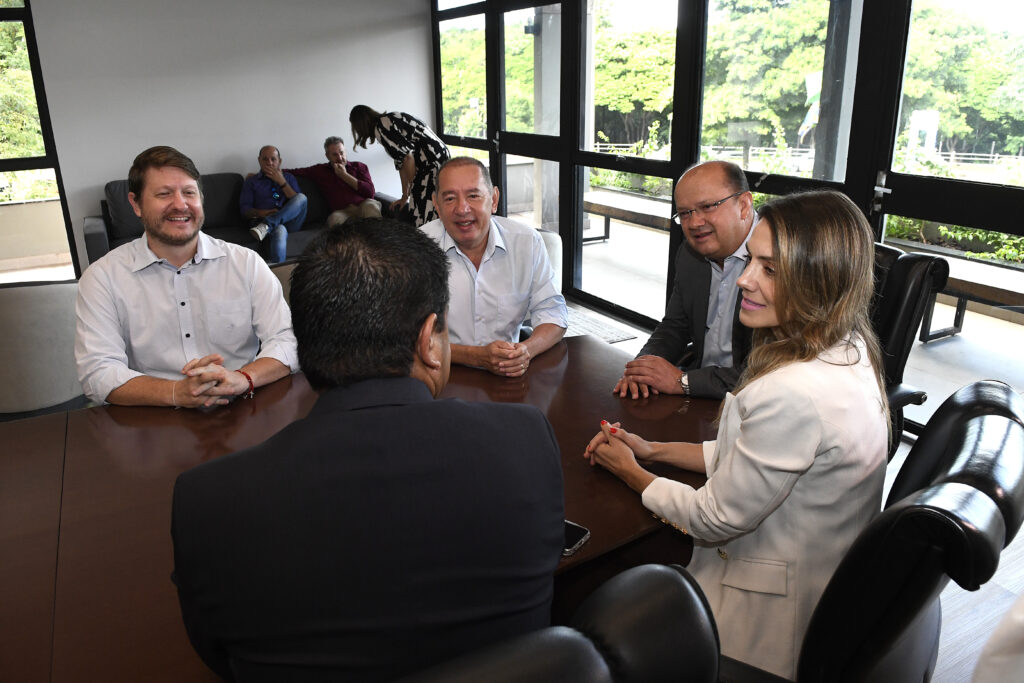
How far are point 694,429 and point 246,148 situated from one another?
5852 mm

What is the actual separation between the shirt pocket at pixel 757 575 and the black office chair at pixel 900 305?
2.90ft

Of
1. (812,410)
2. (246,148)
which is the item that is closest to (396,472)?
(812,410)

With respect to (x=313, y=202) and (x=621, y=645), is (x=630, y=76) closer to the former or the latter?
(x=313, y=202)

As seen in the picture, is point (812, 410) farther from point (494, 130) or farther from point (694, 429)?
point (494, 130)

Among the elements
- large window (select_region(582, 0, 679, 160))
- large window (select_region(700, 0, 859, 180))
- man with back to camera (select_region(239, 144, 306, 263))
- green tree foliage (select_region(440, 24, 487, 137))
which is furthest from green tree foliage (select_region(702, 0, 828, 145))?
man with back to camera (select_region(239, 144, 306, 263))

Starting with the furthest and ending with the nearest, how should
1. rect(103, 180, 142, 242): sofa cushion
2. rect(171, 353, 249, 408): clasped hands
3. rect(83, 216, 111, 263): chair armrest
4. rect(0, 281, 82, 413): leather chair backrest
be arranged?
rect(103, 180, 142, 242): sofa cushion < rect(83, 216, 111, 263): chair armrest < rect(0, 281, 82, 413): leather chair backrest < rect(171, 353, 249, 408): clasped hands

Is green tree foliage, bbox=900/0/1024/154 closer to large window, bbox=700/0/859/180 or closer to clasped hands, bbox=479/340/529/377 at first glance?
large window, bbox=700/0/859/180

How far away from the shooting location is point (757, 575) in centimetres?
127

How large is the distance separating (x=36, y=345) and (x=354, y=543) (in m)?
2.07

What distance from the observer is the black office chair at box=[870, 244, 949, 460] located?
6.51ft

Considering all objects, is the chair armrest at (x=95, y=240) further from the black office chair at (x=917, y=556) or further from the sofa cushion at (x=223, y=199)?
the black office chair at (x=917, y=556)

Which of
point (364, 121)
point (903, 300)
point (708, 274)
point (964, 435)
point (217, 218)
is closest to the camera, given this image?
point (964, 435)

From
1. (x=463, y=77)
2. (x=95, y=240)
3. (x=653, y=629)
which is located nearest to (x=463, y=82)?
(x=463, y=77)

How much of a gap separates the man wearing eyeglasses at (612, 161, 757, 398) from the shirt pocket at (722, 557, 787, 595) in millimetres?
572
